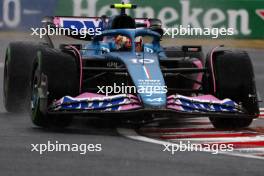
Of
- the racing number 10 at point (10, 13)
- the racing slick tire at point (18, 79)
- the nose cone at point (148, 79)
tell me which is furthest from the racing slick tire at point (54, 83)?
the racing number 10 at point (10, 13)

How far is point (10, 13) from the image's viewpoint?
2355cm

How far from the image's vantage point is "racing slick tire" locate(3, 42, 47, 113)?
44.8 feet

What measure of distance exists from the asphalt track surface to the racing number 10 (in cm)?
1197

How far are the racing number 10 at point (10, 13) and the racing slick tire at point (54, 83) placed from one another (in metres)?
11.8

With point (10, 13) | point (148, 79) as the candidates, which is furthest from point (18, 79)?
point (10, 13)

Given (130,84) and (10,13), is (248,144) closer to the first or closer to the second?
(130,84)

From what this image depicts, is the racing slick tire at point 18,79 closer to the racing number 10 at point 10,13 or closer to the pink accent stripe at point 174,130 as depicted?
the pink accent stripe at point 174,130

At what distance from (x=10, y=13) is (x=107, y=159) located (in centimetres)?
1461

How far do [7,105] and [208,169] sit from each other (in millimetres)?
5468

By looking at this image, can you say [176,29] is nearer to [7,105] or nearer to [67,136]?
[7,105]

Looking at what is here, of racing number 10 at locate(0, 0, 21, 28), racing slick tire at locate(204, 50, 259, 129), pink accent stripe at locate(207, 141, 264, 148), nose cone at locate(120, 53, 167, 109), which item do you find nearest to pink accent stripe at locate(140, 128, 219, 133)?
racing slick tire at locate(204, 50, 259, 129)

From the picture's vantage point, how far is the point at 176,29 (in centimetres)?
2355

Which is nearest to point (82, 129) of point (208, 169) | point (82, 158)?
point (82, 158)

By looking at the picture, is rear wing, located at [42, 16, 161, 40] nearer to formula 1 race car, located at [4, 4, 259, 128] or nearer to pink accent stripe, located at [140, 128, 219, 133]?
formula 1 race car, located at [4, 4, 259, 128]
